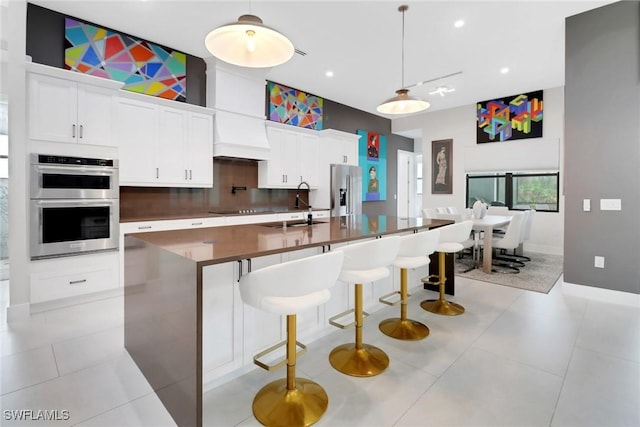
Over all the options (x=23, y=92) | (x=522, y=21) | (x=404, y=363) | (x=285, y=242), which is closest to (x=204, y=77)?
(x=23, y=92)

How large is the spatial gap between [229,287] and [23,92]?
115 inches

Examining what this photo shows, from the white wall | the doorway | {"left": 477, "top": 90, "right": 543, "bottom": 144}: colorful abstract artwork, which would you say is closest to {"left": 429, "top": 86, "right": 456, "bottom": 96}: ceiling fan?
{"left": 477, "top": 90, "right": 543, "bottom": 144}: colorful abstract artwork

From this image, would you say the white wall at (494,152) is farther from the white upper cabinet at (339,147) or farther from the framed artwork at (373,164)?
the white upper cabinet at (339,147)

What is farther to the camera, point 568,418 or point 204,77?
point 204,77

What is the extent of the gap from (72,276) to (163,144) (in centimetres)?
181

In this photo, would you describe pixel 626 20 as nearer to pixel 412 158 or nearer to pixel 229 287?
pixel 229 287

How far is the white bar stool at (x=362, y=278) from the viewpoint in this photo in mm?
1935


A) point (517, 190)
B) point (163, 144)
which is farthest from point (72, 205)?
point (517, 190)

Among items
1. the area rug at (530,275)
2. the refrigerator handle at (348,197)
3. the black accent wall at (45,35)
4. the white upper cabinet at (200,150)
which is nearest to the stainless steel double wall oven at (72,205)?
the white upper cabinet at (200,150)

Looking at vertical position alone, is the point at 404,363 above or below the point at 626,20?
below

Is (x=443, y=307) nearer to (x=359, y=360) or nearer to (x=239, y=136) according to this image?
(x=359, y=360)

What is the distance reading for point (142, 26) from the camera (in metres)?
3.68

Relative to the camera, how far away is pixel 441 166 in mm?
7457

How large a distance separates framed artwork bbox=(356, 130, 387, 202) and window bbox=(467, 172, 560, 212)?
2.03 meters
